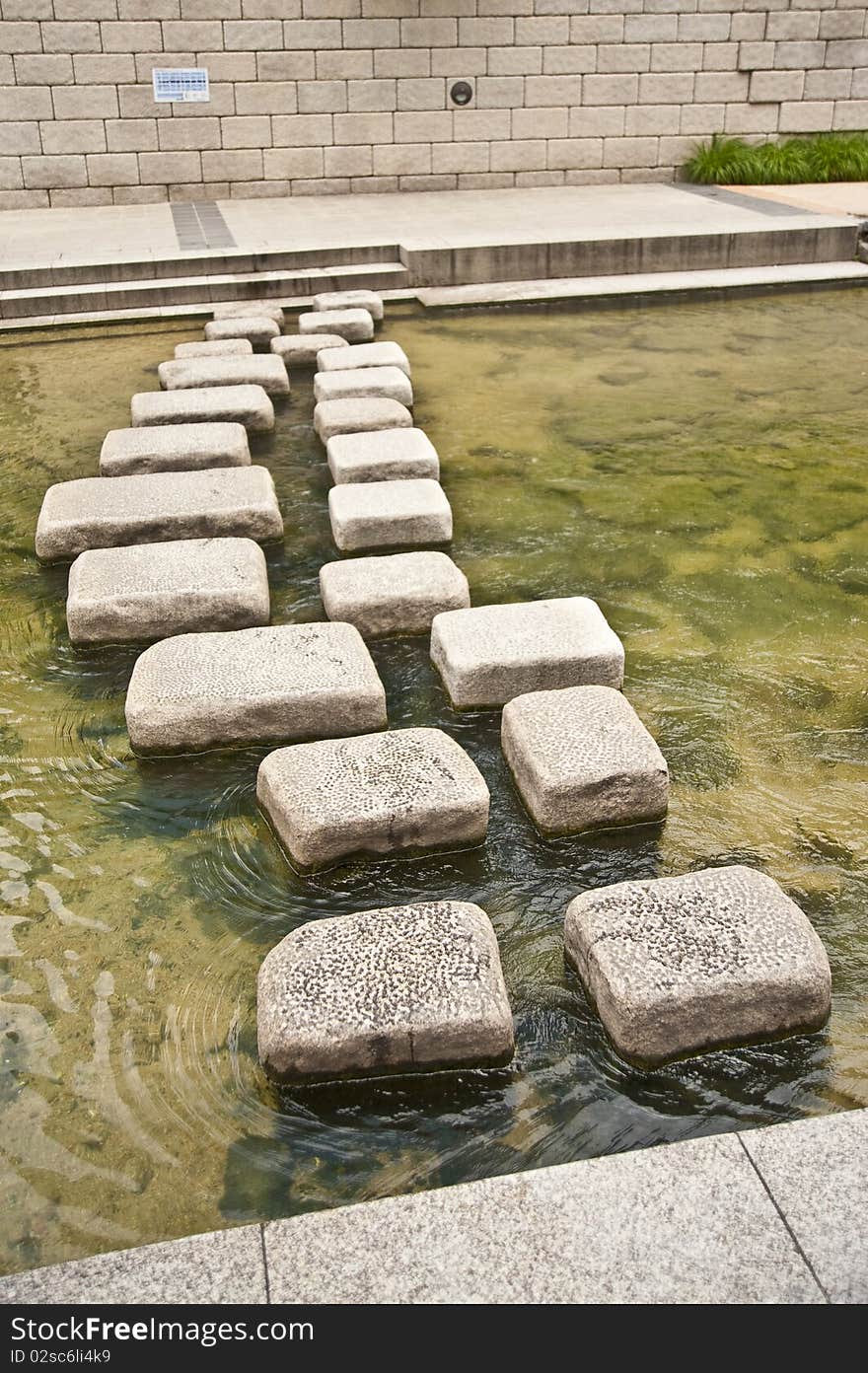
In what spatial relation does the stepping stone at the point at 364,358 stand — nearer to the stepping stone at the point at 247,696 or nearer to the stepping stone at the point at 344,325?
the stepping stone at the point at 344,325

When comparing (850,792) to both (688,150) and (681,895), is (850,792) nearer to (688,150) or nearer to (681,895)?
(681,895)

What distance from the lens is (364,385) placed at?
6250 mm

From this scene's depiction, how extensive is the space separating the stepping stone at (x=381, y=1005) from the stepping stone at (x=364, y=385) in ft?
13.9

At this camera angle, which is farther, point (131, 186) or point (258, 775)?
point (131, 186)

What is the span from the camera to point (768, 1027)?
2414mm

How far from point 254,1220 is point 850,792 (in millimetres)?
2028

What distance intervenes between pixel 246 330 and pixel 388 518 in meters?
3.43

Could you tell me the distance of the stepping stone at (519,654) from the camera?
3637 mm

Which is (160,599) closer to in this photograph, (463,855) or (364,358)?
(463,855)

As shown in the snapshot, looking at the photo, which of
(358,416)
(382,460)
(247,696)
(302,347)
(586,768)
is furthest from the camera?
(302,347)

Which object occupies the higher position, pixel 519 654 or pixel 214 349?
pixel 214 349

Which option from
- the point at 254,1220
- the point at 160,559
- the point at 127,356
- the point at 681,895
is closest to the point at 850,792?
the point at 681,895

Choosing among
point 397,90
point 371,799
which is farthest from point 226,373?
point 397,90
